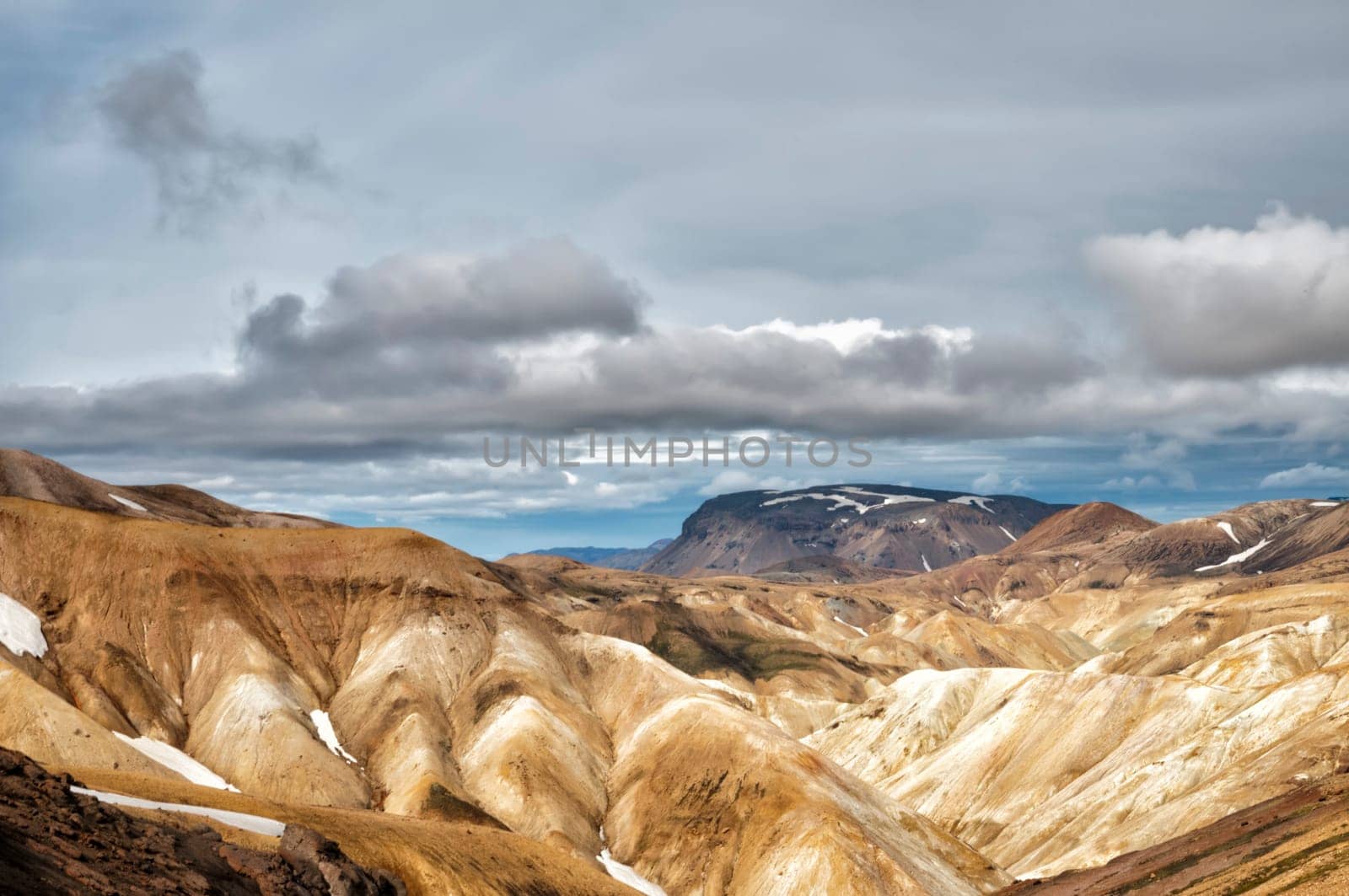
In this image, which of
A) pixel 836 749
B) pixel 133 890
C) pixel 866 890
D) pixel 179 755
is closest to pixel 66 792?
pixel 133 890

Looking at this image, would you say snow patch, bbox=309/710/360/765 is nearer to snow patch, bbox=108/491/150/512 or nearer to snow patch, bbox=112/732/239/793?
snow patch, bbox=112/732/239/793

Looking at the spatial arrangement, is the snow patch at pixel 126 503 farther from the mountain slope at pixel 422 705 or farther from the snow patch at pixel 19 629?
the snow patch at pixel 19 629

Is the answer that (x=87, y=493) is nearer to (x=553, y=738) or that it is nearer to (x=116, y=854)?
(x=553, y=738)

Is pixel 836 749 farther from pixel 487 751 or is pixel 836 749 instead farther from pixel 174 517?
pixel 174 517

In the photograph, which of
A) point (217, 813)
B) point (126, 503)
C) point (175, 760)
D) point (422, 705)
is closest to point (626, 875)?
point (422, 705)

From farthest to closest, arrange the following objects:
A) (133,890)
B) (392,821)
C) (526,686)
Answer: (526,686), (392,821), (133,890)

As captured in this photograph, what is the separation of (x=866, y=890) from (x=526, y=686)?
55.3 metres

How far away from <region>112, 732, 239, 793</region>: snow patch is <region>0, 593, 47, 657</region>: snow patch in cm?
1477

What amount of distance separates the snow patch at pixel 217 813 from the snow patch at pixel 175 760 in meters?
52.2

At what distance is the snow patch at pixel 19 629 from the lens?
10681 centimetres

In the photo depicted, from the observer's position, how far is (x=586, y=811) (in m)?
109

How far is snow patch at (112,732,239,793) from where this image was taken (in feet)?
332

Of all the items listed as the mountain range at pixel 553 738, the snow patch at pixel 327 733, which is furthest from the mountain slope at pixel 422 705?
the snow patch at pixel 327 733

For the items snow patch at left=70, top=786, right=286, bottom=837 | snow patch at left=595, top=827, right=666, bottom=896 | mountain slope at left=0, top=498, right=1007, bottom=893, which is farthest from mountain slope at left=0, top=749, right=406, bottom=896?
snow patch at left=595, top=827, right=666, bottom=896
